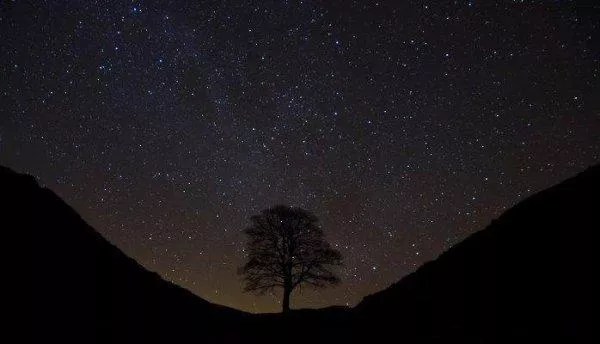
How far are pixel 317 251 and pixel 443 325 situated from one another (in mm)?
16088

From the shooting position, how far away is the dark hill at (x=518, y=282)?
827cm

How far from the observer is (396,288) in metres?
16.9

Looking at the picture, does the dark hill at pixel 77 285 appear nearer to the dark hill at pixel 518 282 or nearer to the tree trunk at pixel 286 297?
the tree trunk at pixel 286 297

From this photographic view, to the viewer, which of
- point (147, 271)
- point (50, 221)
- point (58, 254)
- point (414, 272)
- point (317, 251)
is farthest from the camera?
point (317, 251)

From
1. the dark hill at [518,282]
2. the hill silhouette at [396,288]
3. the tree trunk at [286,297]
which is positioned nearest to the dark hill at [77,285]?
the hill silhouette at [396,288]

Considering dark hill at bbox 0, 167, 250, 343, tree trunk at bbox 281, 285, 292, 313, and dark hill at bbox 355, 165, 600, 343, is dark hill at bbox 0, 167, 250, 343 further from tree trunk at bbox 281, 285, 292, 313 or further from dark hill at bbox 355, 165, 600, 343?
dark hill at bbox 355, 165, 600, 343

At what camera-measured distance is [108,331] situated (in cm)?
1308

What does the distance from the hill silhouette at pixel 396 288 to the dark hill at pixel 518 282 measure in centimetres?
4

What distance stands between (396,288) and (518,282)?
7.29 m

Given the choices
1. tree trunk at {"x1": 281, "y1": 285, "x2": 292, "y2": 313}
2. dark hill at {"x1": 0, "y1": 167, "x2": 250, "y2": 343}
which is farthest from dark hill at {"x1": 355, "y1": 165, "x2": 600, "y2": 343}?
tree trunk at {"x1": 281, "y1": 285, "x2": 292, "y2": 313}

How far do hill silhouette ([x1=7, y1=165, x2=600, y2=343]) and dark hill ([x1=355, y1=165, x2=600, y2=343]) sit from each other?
0.04 meters

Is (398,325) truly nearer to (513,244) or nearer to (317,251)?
(513,244)

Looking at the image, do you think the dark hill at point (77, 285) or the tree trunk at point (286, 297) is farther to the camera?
the tree trunk at point (286, 297)

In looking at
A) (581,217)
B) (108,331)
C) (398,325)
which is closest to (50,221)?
(108,331)
